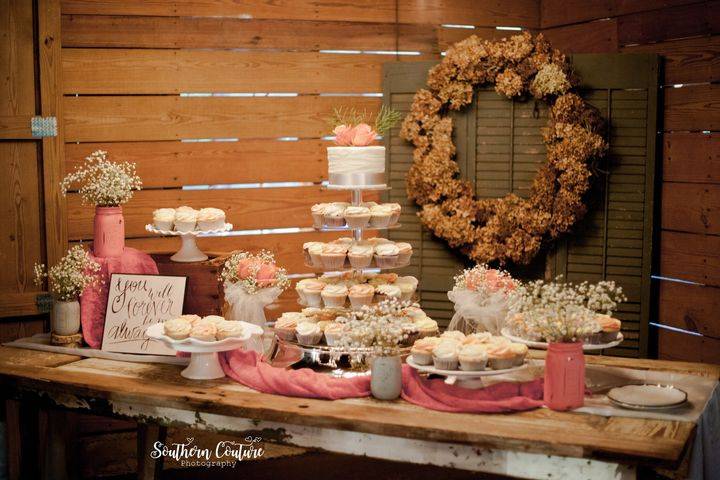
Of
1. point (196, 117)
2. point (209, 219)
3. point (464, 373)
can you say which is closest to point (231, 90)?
point (196, 117)

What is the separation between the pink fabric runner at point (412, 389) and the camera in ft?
9.39

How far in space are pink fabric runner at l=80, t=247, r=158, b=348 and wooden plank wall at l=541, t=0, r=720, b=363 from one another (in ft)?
9.73

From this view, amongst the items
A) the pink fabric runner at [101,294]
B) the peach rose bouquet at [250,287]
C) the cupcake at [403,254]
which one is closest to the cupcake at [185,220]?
the pink fabric runner at [101,294]

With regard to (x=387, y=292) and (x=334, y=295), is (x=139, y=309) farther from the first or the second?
(x=387, y=292)

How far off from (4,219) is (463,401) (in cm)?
277

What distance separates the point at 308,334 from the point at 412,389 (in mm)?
546

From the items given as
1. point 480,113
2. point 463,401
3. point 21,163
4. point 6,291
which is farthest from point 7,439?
point 480,113

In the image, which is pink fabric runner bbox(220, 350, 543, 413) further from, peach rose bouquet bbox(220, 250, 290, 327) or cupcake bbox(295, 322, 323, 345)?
peach rose bouquet bbox(220, 250, 290, 327)

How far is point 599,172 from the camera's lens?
A: 4949 millimetres

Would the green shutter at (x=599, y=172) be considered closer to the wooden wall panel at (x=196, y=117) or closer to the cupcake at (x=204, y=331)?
the wooden wall panel at (x=196, y=117)

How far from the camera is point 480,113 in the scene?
506cm

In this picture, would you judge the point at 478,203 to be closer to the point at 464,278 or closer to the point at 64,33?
the point at 464,278

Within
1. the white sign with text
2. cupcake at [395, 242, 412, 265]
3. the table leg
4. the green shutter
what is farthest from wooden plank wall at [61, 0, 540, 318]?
cupcake at [395, 242, 412, 265]

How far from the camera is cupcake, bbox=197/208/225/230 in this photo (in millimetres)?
3939
